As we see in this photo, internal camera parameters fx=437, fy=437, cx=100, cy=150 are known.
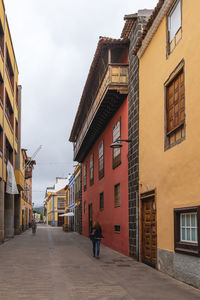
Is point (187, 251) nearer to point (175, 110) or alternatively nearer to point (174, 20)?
point (175, 110)

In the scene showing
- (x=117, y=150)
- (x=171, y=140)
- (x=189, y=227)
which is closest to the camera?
(x=189, y=227)

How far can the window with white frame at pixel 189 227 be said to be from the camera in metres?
10.3

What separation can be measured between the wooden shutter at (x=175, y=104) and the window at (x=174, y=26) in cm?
104

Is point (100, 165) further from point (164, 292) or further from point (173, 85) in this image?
point (164, 292)

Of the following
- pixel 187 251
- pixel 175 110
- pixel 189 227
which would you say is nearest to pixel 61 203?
pixel 175 110

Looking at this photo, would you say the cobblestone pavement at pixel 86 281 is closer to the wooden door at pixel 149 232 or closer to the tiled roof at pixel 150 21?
the wooden door at pixel 149 232

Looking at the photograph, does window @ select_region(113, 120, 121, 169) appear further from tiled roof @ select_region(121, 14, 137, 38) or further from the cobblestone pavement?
the cobblestone pavement

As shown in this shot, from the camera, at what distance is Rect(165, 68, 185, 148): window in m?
11.1

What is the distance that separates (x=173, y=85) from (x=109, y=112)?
347 inches

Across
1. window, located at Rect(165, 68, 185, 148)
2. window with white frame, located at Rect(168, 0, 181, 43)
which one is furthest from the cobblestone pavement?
window with white frame, located at Rect(168, 0, 181, 43)

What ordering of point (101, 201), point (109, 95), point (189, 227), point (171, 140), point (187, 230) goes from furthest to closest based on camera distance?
point (101, 201)
point (109, 95)
point (171, 140)
point (187, 230)
point (189, 227)

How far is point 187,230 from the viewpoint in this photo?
10773 mm

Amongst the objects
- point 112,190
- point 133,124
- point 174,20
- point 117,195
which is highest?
point 174,20

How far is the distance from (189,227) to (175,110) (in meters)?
3.14
